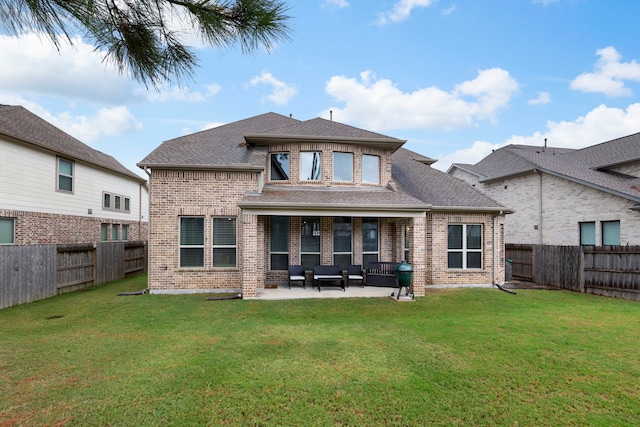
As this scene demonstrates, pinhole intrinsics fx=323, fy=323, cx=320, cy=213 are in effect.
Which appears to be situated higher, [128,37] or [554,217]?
[128,37]

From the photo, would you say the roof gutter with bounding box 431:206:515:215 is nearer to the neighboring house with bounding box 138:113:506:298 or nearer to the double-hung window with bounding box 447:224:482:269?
the neighboring house with bounding box 138:113:506:298

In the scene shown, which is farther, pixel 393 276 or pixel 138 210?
pixel 138 210

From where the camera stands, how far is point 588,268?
11.3 meters

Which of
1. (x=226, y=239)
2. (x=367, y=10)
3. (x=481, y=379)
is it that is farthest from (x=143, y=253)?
(x=481, y=379)

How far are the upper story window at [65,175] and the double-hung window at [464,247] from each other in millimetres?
16421

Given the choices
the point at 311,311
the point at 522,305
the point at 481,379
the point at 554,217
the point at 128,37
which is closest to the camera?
the point at 128,37

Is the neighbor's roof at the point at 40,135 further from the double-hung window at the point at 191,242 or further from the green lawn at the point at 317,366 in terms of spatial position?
the green lawn at the point at 317,366

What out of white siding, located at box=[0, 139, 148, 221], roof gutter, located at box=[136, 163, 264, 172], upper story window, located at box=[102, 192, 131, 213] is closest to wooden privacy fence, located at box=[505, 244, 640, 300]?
roof gutter, located at box=[136, 163, 264, 172]

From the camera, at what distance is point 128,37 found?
3.80m

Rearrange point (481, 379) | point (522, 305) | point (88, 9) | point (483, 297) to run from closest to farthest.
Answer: point (88, 9) → point (481, 379) → point (522, 305) → point (483, 297)

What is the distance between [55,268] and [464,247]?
14.1 m

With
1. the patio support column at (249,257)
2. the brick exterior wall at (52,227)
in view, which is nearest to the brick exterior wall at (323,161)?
the patio support column at (249,257)

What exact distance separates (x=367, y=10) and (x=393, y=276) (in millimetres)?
9057

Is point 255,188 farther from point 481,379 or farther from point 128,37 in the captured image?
point 481,379
